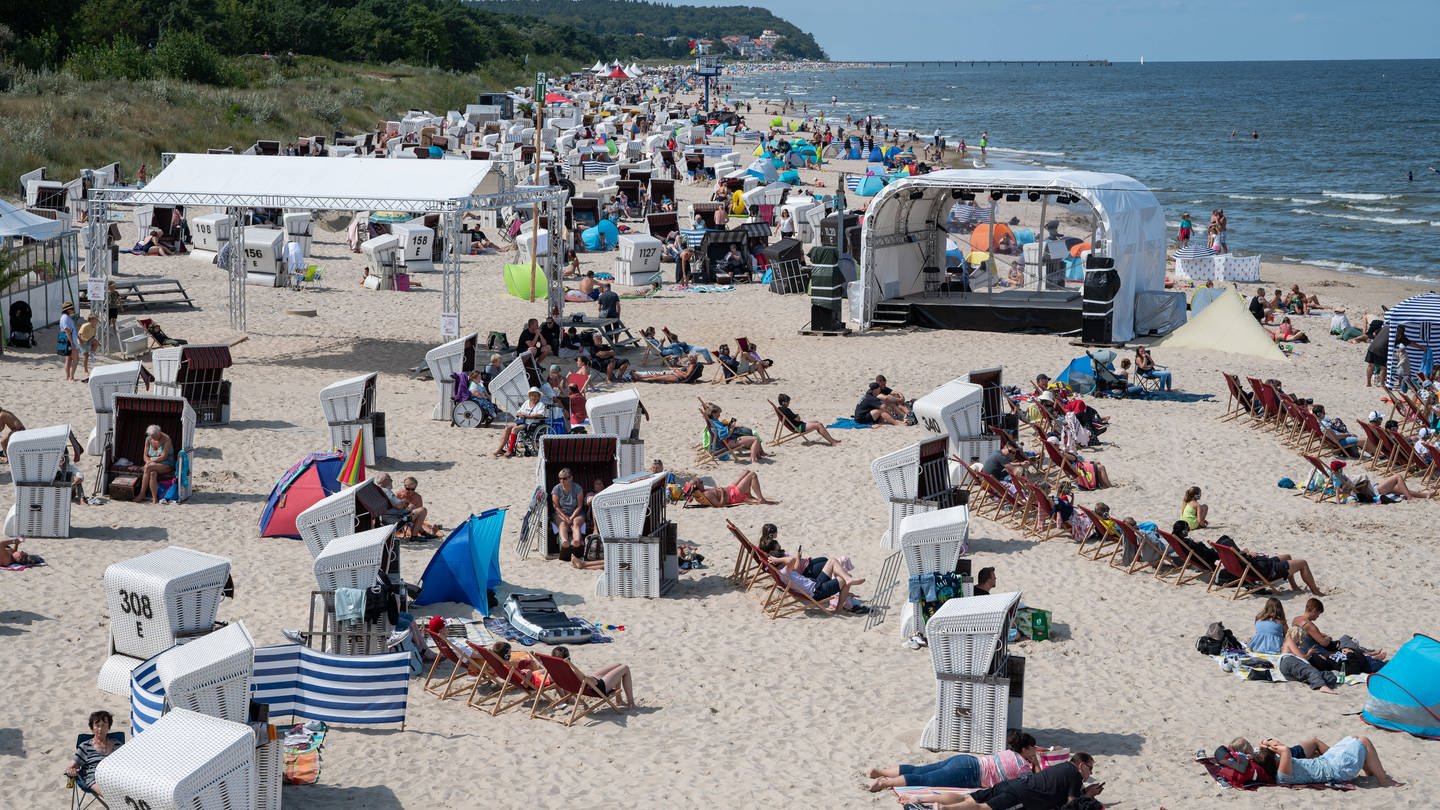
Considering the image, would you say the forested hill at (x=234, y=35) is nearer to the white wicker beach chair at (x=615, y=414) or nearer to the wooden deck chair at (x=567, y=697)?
the white wicker beach chair at (x=615, y=414)

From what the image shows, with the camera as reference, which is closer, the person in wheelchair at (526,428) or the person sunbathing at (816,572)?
the person sunbathing at (816,572)

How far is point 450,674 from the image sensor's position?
9.31m

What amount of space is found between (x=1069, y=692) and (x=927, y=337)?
41.8 ft

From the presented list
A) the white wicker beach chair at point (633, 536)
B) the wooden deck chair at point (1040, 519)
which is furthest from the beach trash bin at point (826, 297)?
the white wicker beach chair at point (633, 536)

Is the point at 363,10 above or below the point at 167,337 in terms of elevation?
above

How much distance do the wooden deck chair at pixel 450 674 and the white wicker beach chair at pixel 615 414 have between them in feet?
14.8

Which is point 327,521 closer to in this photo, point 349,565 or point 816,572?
point 349,565

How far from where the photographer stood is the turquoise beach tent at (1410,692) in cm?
873

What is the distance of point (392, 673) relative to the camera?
834 cm

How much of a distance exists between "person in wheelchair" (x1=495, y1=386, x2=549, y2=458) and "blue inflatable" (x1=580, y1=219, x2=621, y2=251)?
15341 mm

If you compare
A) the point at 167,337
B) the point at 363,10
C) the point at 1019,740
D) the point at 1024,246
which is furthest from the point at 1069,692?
the point at 363,10

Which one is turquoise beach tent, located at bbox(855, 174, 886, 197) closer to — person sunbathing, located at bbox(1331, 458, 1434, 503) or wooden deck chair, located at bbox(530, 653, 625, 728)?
person sunbathing, located at bbox(1331, 458, 1434, 503)

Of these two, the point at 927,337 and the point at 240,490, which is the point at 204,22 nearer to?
the point at 927,337

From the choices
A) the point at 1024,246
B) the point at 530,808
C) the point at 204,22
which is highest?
the point at 204,22
